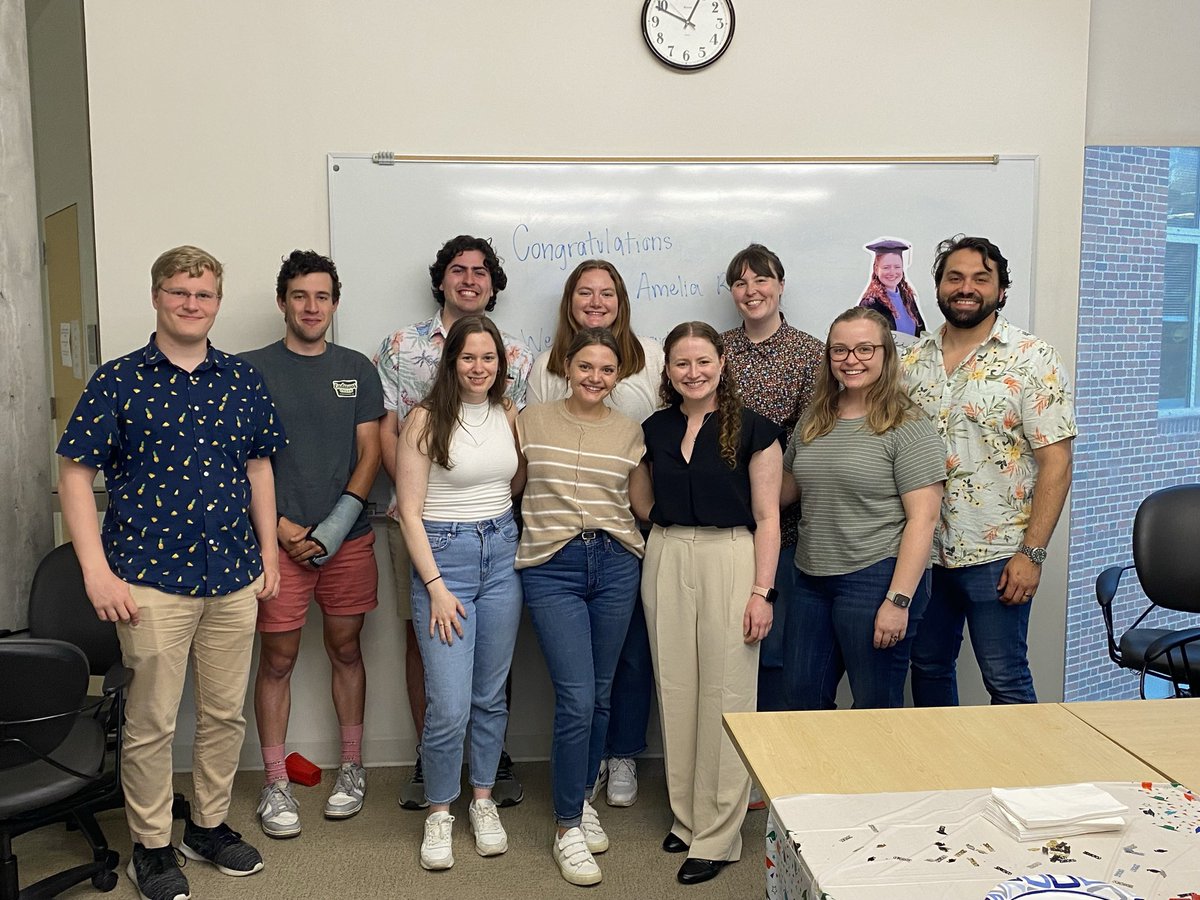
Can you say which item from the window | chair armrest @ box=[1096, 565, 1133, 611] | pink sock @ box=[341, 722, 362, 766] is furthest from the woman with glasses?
the window

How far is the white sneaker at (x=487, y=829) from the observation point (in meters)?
2.73

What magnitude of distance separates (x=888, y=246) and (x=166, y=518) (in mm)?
2455

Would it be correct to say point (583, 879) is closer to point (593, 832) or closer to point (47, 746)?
point (593, 832)

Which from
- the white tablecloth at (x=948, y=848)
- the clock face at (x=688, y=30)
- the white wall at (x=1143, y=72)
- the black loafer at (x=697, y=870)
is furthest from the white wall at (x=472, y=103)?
the white tablecloth at (x=948, y=848)

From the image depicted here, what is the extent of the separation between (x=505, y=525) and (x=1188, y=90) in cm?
292

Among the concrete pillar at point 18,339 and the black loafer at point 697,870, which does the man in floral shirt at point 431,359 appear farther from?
the concrete pillar at point 18,339

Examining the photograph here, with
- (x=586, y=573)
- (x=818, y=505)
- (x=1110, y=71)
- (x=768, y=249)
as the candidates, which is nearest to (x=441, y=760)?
(x=586, y=573)

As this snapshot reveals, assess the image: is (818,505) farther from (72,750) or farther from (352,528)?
(72,750)

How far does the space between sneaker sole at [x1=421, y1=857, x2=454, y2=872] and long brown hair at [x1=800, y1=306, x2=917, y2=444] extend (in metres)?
1.52

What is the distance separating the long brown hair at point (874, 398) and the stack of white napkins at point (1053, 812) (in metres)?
1.14

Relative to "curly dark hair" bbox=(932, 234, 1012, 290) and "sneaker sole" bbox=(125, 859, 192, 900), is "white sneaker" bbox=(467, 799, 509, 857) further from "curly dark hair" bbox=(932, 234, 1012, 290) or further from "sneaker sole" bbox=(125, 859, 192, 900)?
"curly dark hair" bbox=(932, 234, 1012, 290)

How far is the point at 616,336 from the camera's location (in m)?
2.98

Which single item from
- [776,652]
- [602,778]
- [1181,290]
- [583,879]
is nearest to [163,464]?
[583,879]

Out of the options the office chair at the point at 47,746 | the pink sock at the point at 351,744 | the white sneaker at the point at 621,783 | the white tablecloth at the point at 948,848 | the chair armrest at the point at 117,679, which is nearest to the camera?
the white tablecloth at the point at 948,848
